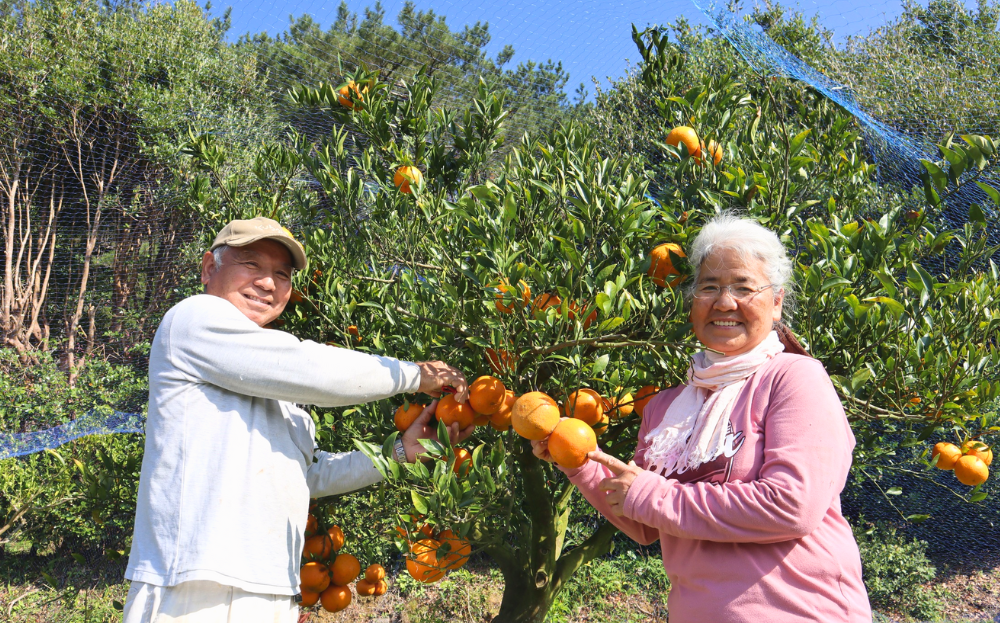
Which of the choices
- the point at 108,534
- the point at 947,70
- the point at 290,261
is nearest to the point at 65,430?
the point at 108,534

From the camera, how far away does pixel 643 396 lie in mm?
1738

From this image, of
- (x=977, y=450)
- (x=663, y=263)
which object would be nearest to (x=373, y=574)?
(x=663, y=263)

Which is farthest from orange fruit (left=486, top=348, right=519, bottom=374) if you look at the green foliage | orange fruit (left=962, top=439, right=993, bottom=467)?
the green foliage

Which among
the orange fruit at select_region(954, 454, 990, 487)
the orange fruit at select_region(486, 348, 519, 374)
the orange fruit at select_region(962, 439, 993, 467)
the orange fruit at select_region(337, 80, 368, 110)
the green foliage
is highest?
the orange fruit at select_region(337, 80, 368, 110)

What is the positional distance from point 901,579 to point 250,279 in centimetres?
506

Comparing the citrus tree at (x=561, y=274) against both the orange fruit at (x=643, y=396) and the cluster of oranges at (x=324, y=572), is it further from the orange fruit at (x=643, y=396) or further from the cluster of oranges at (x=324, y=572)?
the cluster of oranges at (x=324, y=572)

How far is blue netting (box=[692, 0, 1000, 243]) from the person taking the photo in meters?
2.83

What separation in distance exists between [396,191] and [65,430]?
4046 mm

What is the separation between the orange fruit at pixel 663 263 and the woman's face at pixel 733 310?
0.36ft

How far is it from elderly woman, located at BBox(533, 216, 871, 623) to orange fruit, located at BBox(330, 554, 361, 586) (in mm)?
871

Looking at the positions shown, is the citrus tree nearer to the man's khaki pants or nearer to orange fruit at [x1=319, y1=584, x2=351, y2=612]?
orange fruit at [x1=319, y1=584, x2=351, y2=612]

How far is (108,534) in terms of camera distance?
5348 mm

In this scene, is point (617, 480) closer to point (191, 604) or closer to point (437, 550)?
point (437, 550)

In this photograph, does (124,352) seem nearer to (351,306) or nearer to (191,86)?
(191,86)
